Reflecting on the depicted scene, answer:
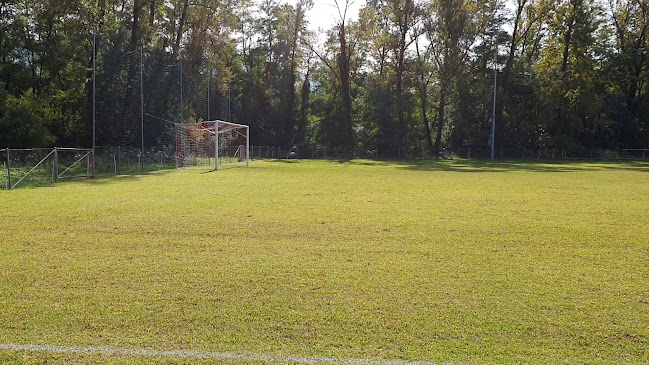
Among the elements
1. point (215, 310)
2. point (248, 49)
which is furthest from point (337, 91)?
point (215, 310)

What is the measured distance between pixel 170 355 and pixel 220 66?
37.9m

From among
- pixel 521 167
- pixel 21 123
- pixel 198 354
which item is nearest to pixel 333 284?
pixel 198 354

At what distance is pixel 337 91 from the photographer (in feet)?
174

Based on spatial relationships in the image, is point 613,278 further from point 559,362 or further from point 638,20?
point 638,20

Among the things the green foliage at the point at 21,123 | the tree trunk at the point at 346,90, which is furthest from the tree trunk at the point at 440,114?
the green foliage at the point at 21,123

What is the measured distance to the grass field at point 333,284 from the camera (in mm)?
3449

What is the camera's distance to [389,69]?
163 ft

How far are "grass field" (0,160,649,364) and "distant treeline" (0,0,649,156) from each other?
26493 mm

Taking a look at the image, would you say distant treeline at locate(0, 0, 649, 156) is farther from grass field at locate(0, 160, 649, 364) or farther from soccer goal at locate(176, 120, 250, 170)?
grass field at locate(0, 160, 649, 364)

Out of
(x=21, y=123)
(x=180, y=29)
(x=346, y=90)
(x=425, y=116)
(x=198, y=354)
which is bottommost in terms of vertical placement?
(x=198, y=354)

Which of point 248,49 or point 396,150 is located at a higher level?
point 248,49

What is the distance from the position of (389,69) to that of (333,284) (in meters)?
47.2

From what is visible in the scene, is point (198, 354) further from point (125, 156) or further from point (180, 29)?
point (180, 29)

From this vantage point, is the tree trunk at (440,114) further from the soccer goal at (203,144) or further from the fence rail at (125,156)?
the soccer goal at (203,144)
